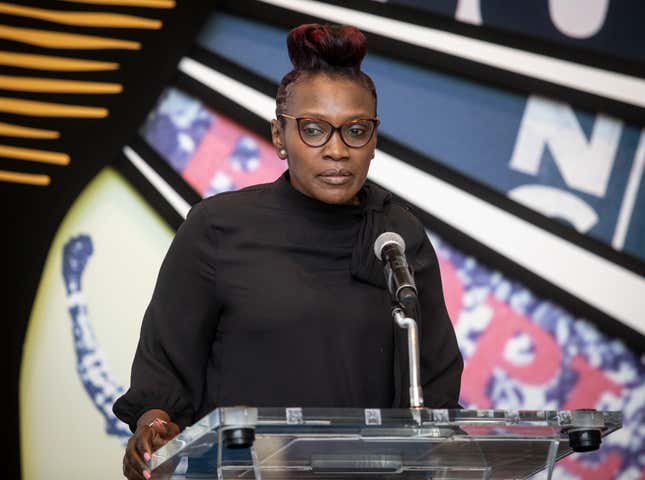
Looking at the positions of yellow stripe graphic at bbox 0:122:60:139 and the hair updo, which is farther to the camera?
yellow stripe graphic at bbox 0:122:60:139

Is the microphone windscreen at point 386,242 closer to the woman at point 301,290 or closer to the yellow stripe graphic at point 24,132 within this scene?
the woman at point 301,290

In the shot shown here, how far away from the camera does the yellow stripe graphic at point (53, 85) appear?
3.79 metres

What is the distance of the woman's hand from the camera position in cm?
197

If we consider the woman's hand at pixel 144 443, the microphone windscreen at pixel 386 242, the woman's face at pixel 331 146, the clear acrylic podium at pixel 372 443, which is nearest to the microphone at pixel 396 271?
the microphone windscreen at pixel 386 242

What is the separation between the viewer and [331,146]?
2322 millimetres

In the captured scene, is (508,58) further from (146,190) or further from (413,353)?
(413,353)

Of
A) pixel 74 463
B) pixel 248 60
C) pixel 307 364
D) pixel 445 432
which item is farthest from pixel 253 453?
pixel 248 60

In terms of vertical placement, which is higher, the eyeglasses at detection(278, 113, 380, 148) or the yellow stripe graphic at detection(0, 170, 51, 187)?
the eyeglasses at detection(278, 113, 380, 148)

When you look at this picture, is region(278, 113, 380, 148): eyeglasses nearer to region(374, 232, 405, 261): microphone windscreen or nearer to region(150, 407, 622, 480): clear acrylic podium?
region(374, 232, 405, 261): microphone windscreen

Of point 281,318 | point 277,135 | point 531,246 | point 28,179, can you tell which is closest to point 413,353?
point 281,318

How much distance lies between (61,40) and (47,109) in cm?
23

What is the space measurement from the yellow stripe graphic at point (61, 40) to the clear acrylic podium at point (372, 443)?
7.52 ft

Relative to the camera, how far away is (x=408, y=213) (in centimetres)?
253

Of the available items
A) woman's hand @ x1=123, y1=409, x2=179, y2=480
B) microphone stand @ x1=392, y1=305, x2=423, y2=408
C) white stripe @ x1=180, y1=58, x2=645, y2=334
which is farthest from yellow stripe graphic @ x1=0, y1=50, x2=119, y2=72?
microphone stand @ x1=392, y1=305, x2=423, y2=408
